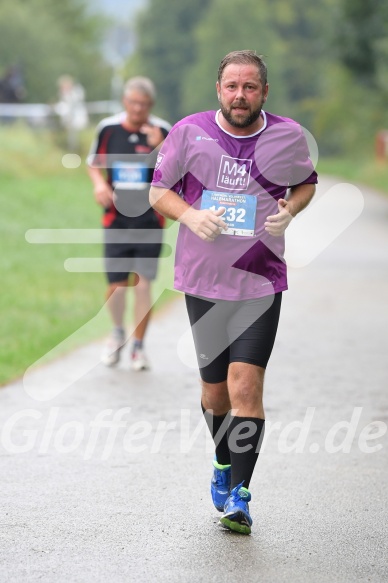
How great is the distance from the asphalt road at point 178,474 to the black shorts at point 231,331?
2.39ft

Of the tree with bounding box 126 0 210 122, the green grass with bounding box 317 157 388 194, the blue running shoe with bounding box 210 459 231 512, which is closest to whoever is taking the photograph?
the blue running shoe with bounding box 210 459 231 512

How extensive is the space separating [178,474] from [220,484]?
810 mm

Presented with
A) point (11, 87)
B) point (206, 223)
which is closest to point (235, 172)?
point (206, 223)

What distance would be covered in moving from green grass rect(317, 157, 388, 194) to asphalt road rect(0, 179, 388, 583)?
2869cm

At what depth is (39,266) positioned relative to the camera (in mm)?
17297

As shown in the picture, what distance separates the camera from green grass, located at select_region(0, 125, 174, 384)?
1201 centimetres

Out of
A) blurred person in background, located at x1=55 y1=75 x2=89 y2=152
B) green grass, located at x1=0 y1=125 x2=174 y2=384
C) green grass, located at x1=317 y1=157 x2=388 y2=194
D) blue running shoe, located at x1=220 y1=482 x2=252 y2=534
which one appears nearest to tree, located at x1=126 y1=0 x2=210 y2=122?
green grass, located at x1=317 y1=157 x2=388 y2=194

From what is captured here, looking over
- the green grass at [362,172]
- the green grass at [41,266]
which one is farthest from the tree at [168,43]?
the green grass at [41,266]

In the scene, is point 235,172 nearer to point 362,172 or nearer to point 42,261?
point 42,261

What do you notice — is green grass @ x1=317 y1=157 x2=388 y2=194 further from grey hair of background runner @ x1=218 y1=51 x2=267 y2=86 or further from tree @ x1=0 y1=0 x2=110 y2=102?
grey hair of background runner @ x1=218 y1=51 x2=267 y2=86

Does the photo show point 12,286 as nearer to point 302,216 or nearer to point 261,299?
point 261,299

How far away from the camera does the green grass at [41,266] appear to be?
12.0 meters

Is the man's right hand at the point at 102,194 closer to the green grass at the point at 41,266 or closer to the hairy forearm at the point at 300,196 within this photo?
the green grass at the point at 41,266

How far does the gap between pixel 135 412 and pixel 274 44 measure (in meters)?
88.5
